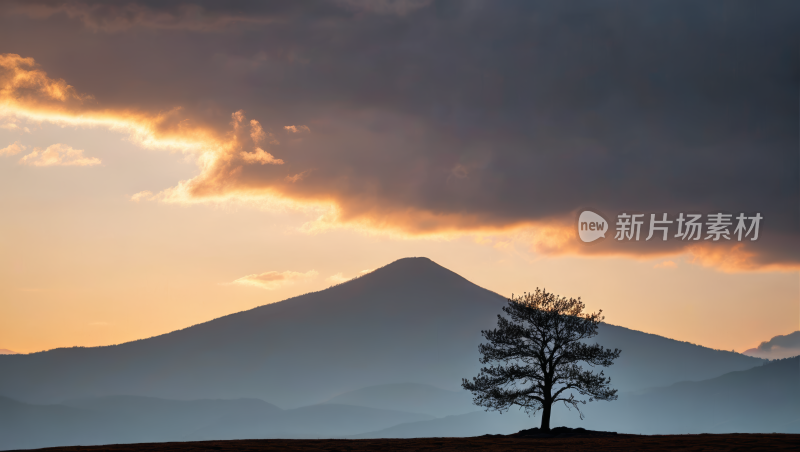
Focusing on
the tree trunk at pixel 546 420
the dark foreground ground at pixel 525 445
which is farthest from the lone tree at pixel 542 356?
the dark foreground ground at pixel 525 445

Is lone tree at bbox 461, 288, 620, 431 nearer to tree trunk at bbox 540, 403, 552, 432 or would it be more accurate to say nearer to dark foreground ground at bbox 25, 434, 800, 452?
tree trunk at bbox 540, 403, 552, 432

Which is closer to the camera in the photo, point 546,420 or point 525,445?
point 525,445

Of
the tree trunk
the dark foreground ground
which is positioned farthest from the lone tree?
the dark foreground ground

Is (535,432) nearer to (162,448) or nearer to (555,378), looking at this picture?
(555,378)

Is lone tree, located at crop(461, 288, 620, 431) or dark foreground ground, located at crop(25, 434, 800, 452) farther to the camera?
lone tree, located at crop(461, 288, 620, 431)

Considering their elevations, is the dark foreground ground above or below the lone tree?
below

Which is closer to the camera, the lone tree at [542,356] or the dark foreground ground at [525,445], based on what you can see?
the dark foreground ground at [525,445]

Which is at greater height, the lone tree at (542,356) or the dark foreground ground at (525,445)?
the lone tree at (542,356)

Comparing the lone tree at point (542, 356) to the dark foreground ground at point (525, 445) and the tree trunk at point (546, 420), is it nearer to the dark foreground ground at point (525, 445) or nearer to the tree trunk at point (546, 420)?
the tree trunk at point (546, 420)

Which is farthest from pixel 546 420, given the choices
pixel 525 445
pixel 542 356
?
pixel 525 445

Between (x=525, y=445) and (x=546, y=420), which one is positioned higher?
(x=546, y=420)

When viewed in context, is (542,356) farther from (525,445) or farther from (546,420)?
(525,445)

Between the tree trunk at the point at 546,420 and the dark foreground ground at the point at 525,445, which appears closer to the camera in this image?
the dark foreground ground at the point at 525,445

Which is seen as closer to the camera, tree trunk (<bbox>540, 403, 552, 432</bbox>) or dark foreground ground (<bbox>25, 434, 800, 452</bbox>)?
dark foreground ground (<bbox>25, 434, 800, 452</bbox>)
